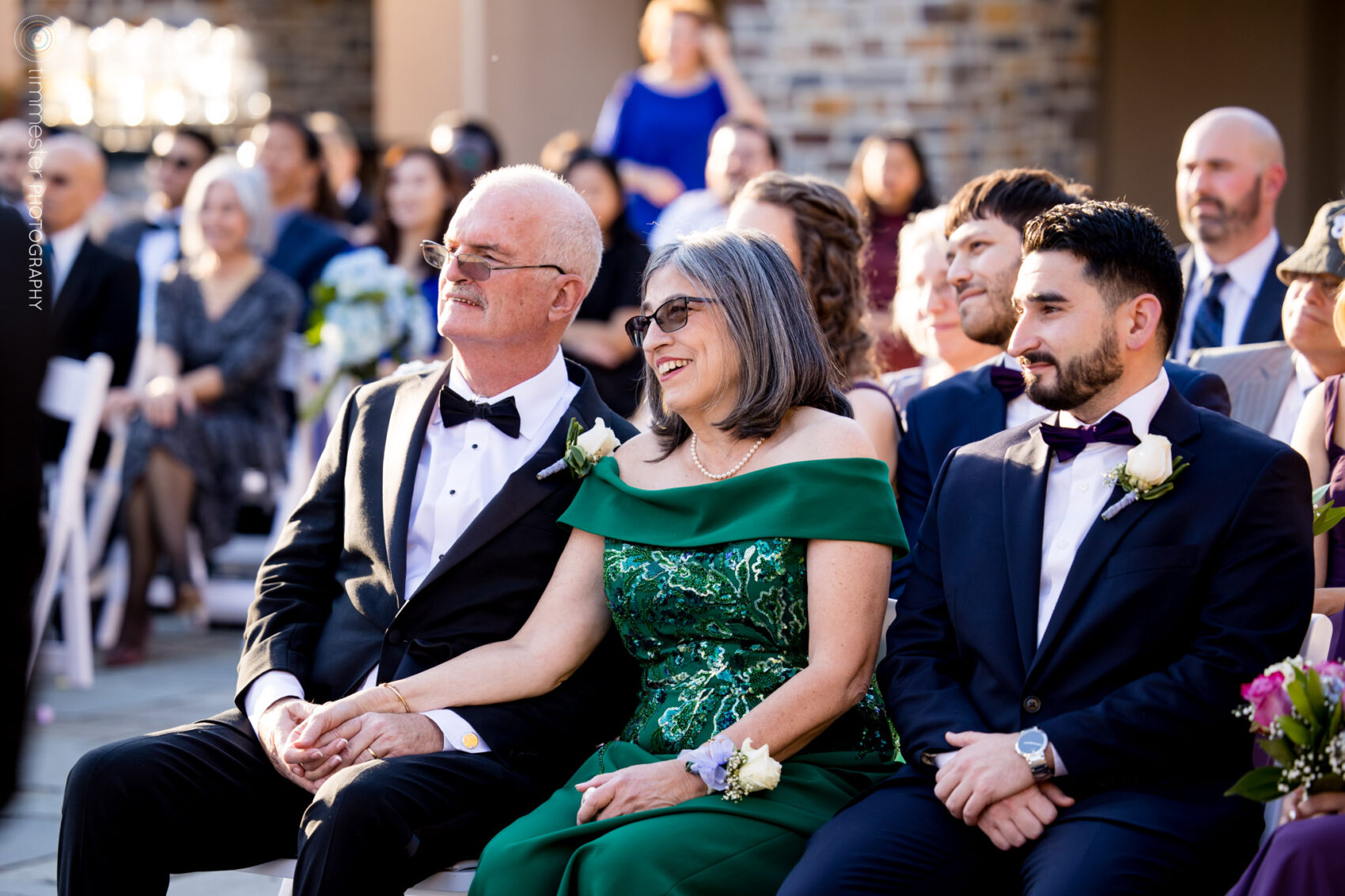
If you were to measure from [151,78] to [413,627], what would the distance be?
1411 cm

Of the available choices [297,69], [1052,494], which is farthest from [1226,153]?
[297,69]

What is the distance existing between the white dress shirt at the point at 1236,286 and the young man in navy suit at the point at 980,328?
1157 mm

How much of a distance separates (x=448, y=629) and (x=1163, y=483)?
159 centimetres

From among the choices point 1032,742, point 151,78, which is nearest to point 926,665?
point 1032,742

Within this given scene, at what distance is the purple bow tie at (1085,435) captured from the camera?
9.74ft

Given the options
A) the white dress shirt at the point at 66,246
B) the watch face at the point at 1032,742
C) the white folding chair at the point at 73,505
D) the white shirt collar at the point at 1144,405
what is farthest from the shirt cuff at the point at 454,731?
the white dress shirt at the point at 66,246

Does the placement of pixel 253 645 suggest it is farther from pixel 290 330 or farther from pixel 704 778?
pixel 290 330

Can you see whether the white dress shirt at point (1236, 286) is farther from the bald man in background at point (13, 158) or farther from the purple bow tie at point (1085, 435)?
the bald man in background at point (13, 158)

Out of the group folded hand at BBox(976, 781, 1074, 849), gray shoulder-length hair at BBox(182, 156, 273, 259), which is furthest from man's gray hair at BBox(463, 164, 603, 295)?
gray shoulder-length hair at BBox(182, 156, 273, 259)

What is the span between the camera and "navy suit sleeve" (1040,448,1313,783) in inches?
108

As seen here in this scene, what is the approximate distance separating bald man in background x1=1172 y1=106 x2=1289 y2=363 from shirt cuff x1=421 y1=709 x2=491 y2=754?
2.88m

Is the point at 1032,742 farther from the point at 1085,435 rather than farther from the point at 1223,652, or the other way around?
the point at 1085,435

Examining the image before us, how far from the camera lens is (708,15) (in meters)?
8.50

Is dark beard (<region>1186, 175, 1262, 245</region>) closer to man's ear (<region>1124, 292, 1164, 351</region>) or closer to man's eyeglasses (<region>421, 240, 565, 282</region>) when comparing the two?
A: man's ear (<region>1124, 292, 1164, 351</region>)
